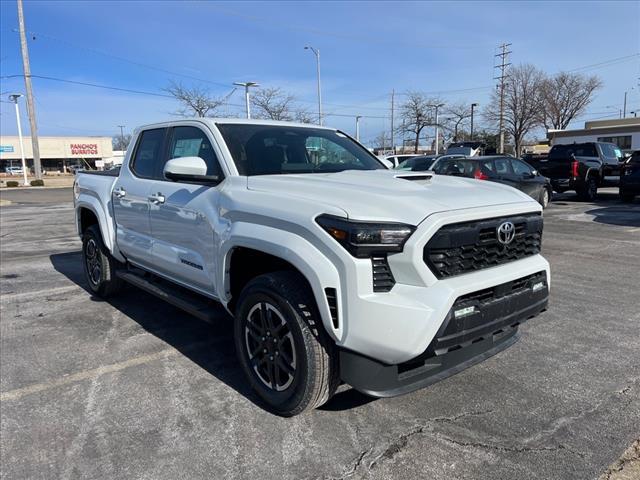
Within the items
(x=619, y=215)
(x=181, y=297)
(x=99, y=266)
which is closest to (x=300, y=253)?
(x=181, y=297)

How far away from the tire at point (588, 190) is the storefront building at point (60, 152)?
3106 inches

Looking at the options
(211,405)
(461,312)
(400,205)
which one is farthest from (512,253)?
(211,405)

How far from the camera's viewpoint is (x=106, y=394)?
11.5ft

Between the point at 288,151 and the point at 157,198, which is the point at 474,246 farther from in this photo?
the point at 157,198

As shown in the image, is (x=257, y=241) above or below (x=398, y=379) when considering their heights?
above

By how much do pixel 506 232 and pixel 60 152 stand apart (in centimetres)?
9420

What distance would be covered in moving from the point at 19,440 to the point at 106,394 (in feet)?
2.07

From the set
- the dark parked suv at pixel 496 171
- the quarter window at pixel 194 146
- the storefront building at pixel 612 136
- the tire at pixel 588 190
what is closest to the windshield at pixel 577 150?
the tire at pixel 588 190

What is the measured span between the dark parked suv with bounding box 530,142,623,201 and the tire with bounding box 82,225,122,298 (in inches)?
618

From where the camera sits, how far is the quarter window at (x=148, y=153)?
4.68 metres

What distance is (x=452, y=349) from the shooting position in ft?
8.71

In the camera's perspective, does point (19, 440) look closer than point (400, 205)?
No

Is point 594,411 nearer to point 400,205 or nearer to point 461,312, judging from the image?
point 461,312

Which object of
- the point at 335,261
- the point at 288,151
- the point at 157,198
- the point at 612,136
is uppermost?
the point at 612,136
